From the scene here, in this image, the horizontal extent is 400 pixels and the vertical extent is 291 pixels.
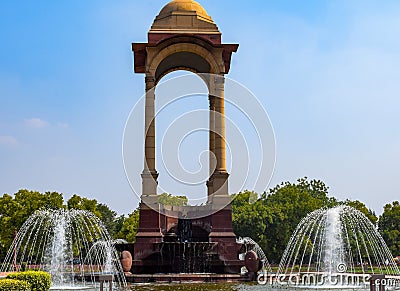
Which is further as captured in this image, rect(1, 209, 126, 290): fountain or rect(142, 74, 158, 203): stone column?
rect(1, 209, 126, 290): fountain

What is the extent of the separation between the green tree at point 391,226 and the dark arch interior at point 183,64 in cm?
3290

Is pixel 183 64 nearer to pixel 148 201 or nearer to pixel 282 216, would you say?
pixel 148 201

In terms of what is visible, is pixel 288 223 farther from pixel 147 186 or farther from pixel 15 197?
pixel 147 186

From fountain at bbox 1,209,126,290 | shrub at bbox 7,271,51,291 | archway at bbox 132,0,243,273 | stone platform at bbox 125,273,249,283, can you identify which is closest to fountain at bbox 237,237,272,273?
archway at bbox 132,0,243,273

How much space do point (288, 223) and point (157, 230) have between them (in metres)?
30.7

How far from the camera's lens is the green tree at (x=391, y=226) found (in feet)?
178

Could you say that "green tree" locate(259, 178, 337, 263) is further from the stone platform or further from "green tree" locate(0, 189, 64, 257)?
the stone platform

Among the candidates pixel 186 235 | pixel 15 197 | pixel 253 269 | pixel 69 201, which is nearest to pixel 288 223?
pixel 69 201

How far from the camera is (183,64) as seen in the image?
30.4 meters

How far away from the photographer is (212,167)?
29.2 m

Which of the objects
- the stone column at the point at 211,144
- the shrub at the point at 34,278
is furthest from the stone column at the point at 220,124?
the shrub at the point at 34,278

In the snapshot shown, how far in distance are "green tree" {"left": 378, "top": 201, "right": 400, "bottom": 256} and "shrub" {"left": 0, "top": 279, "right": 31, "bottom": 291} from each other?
4772 centimetres

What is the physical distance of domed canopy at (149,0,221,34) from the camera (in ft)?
88.7

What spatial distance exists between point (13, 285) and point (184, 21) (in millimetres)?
18739
